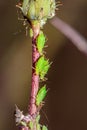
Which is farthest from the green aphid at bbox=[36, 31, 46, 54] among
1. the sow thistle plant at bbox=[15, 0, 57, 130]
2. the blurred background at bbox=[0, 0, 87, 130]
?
the blurred background at bbox=[0, 0, 87, 130]

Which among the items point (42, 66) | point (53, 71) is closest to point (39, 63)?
point (42, 66)

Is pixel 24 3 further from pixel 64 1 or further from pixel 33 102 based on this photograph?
pixel 64 1

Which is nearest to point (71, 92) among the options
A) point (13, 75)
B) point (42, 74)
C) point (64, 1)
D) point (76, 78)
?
point (76, 78)

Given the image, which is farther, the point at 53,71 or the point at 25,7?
the point at 53,71

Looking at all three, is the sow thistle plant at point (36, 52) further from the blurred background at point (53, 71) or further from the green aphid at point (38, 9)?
the blurred background at point (53, 71)

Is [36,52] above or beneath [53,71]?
above

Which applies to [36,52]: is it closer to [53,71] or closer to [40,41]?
[40,41]

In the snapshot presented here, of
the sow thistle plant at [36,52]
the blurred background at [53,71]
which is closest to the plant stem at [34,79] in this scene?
the sow thistle plant at [36,52]
